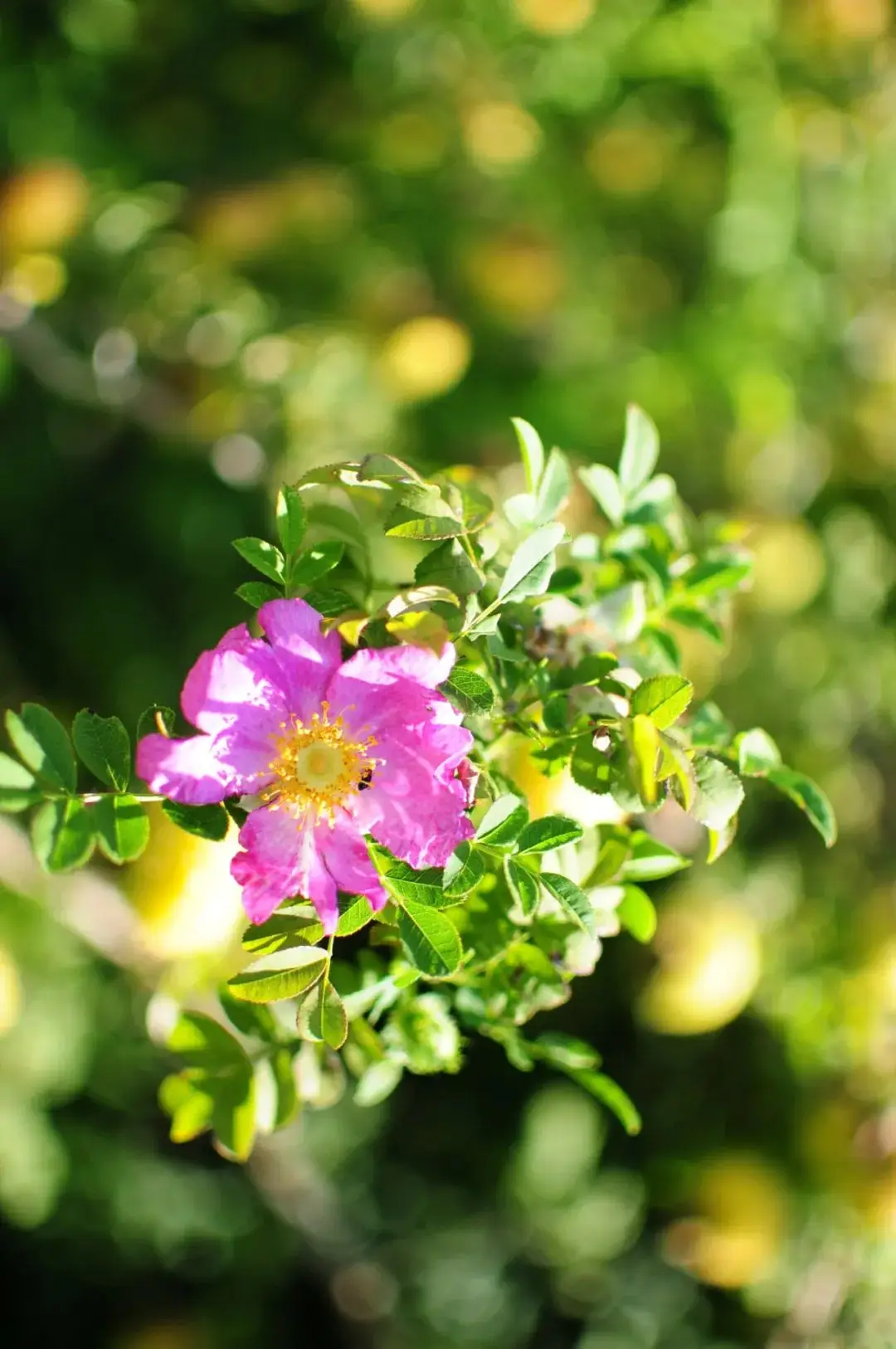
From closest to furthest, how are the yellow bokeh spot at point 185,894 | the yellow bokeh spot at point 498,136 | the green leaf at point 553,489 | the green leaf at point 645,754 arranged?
the green leaf at point 645,754 → the green leaf at point 553,489 → the yellow bokeh spot at point 185,894 → the yellow bokeh spot at point 498,136

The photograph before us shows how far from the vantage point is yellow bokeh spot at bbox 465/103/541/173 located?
1.24m

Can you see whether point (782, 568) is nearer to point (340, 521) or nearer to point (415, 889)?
point (340, 521)

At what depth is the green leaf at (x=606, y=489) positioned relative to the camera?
54cm

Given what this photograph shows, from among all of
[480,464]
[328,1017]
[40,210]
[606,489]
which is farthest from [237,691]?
[480,464]

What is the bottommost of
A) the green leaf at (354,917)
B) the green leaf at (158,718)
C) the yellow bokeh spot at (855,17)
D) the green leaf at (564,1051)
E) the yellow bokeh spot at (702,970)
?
the yellow bokeh spot at (702,970)

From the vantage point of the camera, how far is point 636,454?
0.56m

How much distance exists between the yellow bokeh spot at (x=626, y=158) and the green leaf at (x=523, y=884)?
1131 millimetres

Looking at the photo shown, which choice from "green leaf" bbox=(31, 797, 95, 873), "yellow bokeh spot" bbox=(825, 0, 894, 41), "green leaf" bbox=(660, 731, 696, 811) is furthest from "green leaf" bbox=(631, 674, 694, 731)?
"yellow bokeh spot" bbox=(825, 0, 894, 41)

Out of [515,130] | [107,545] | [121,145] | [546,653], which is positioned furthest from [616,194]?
[546,653]

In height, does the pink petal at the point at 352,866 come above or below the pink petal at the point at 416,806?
below

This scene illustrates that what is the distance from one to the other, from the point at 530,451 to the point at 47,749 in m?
0.23

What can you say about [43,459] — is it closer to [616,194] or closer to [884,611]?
[616,194]

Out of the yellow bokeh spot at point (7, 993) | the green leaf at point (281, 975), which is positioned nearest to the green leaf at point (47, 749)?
the green leaf at point (281, 975)

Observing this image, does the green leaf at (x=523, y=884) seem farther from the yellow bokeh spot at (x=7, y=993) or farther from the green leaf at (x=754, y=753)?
the yellow bokeh spot at (x=7, y=993)
